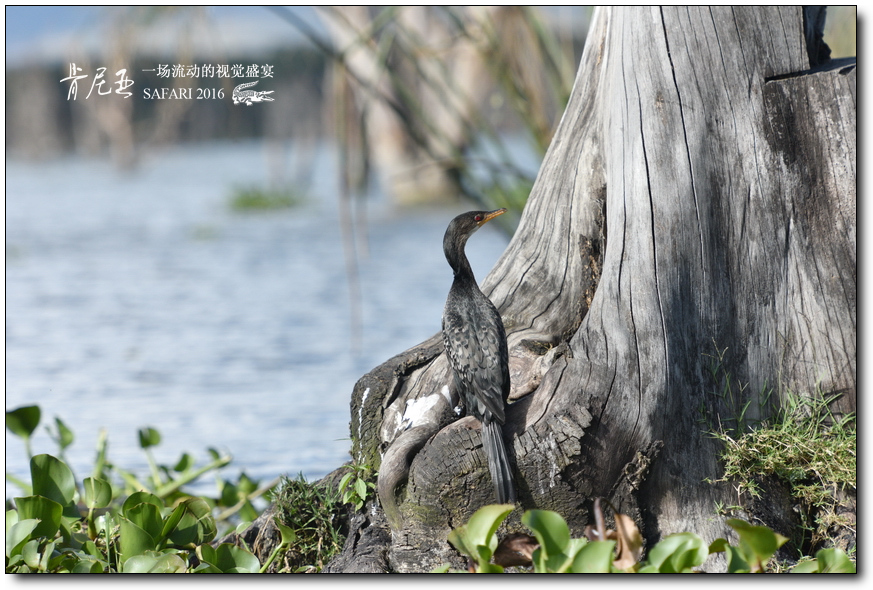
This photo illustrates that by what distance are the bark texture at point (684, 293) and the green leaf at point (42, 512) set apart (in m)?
0.99

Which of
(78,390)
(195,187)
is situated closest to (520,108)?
(78,390)

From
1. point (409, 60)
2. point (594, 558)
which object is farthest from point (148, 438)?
point (594, 558)

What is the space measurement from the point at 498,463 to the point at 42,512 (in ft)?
4.58

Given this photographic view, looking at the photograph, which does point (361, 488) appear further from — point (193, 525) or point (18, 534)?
point (18, 534)

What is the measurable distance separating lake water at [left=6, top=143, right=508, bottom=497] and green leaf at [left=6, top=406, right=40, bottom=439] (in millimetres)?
535

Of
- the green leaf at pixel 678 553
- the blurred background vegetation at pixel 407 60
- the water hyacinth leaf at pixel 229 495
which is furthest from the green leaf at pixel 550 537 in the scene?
the water hyacinth leaf at pixel 229 495

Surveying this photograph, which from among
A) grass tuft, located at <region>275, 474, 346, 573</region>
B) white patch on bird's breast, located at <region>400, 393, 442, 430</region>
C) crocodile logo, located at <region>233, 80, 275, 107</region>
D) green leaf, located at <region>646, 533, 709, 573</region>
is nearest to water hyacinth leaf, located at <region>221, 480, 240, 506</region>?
grass tuft, located at <region>275, 474, 346, 573</region>

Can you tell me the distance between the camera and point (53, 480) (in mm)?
2600

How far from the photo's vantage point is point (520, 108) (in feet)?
12.6

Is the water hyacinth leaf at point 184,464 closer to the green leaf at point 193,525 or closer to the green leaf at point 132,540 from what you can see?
the green leaf at point 193,525

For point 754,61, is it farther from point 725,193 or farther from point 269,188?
point 269,188

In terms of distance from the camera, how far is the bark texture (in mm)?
2307

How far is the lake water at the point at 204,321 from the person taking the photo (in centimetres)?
411

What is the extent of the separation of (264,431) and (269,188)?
1072 cm
